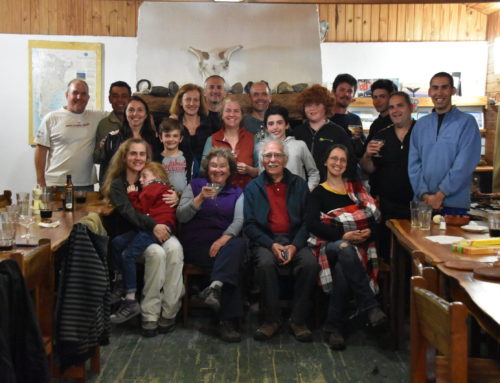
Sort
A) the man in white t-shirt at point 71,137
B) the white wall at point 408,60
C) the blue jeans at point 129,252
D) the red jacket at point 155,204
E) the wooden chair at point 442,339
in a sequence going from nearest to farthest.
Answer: the wooden chair at point 442,339
the blue jeans at point 129,252
the red jacket at point 155,204
the man in white t-shirt at point 71,137
the white wall at point 408,60

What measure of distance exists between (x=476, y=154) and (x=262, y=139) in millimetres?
1417

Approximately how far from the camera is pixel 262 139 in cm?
426

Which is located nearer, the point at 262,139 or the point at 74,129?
the point at 262,139

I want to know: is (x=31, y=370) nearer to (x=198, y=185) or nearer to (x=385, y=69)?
(x=198, y=185)

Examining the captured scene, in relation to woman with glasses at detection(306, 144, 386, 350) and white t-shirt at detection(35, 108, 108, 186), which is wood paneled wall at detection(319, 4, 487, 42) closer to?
white t-shirt at detection(35, 108, 108, 186)

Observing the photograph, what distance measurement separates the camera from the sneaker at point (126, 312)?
371 centimetres

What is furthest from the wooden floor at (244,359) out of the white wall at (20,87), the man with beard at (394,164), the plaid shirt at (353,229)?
the white wall at (20,87)

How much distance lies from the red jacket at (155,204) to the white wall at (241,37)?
7.05 ft

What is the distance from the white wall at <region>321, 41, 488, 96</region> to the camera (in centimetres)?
679

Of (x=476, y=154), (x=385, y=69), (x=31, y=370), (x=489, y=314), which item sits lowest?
(x=31, y=370)

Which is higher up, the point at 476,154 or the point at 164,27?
the point at 164,27

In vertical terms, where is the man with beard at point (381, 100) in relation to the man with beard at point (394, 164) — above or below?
above

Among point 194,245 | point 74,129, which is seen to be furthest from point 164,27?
point 194,245

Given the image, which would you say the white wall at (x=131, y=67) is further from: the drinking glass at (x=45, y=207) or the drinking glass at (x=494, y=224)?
the drinking glass at (x=494, y=224)
